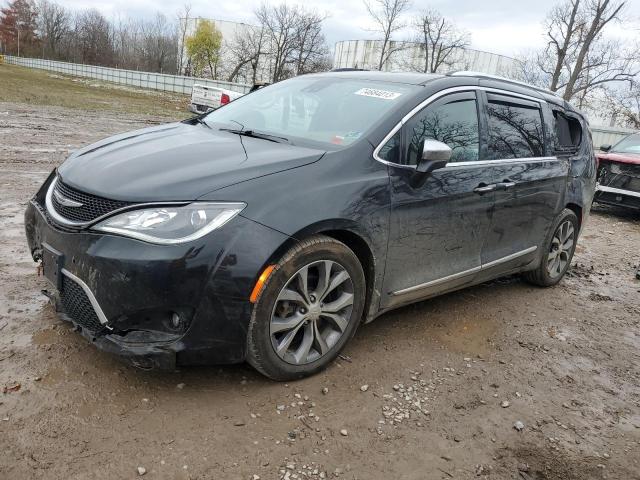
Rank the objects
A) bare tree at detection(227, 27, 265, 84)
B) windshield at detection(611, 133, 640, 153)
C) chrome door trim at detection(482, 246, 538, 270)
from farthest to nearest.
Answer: bare tree at detection(227, 27, 265, 84) → windshield at detection(611, 133, 640, 153) → chrome door trim at detection(482, 246, 538, 270)

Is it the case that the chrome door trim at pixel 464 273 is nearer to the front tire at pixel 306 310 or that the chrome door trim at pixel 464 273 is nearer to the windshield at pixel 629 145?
the front tire at pixel 306 310

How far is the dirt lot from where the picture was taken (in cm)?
240

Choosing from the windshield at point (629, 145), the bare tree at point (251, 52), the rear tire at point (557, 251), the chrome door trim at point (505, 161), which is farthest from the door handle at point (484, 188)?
the bare tree at point (251, 52)

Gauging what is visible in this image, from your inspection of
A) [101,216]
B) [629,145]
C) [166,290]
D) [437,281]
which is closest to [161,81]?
[629,145]

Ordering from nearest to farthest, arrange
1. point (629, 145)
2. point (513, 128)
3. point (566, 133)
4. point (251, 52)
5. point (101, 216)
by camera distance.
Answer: point (101, 216) → point (513, 128) → point (566, 133) → point (629, 145) → point (251, 52)

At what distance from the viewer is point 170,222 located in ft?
8.30

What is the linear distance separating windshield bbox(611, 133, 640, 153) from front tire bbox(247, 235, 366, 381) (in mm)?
10496

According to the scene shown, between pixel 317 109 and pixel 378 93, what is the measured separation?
0.43m

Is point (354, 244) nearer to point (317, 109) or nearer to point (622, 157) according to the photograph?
point (317, 109)

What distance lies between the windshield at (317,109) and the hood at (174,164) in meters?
0.28

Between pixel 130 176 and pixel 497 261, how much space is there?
2.83 m

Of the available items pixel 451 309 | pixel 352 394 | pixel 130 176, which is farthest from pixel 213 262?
pixel 451 309

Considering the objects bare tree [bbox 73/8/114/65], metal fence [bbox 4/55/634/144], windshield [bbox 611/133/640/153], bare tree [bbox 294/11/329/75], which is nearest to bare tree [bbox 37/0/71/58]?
bare tree [bbox 73/8/114/65]

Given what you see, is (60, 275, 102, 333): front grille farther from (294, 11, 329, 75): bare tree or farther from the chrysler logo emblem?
(294, 11, 329, 75): bare tree
